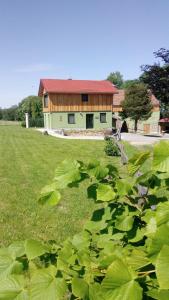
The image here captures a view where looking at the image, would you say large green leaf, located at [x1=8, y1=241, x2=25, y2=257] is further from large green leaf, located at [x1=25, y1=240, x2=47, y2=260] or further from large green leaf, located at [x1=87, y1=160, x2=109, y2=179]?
large green leaf, located at [x1=87, y1=160, x2=109, y2=179]

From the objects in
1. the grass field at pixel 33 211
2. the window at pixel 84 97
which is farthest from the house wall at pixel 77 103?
the grass field at pixel 33 211

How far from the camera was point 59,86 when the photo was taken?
1684 inches

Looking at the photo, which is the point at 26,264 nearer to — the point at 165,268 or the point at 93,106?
the point at 165,268

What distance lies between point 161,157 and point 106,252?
0.54 meters

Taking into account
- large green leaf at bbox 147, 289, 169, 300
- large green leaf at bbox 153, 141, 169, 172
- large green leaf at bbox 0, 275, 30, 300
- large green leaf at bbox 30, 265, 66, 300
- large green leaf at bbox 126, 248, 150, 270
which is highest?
large green leaf at bbox 153, 141, 169, 172

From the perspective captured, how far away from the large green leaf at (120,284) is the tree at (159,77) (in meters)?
37.3

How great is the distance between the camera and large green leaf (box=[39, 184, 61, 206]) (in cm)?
142

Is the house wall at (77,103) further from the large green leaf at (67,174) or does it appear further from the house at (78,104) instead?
the large green leaf at (67,174)

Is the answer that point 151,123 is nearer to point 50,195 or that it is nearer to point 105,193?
point 105,193

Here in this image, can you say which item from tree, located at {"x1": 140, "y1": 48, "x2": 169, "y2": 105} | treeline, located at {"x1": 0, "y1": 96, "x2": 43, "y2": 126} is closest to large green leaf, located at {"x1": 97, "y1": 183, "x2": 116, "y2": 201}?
tree, located at {"x1": 140, "y1": 48, "x2": 169, "y2": 105}

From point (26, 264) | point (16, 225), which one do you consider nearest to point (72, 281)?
point (26, 264)

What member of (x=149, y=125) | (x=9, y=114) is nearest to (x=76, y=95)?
(x=149, y=125)

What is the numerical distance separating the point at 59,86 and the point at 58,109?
125 inches

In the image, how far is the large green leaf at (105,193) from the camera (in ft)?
4.79
